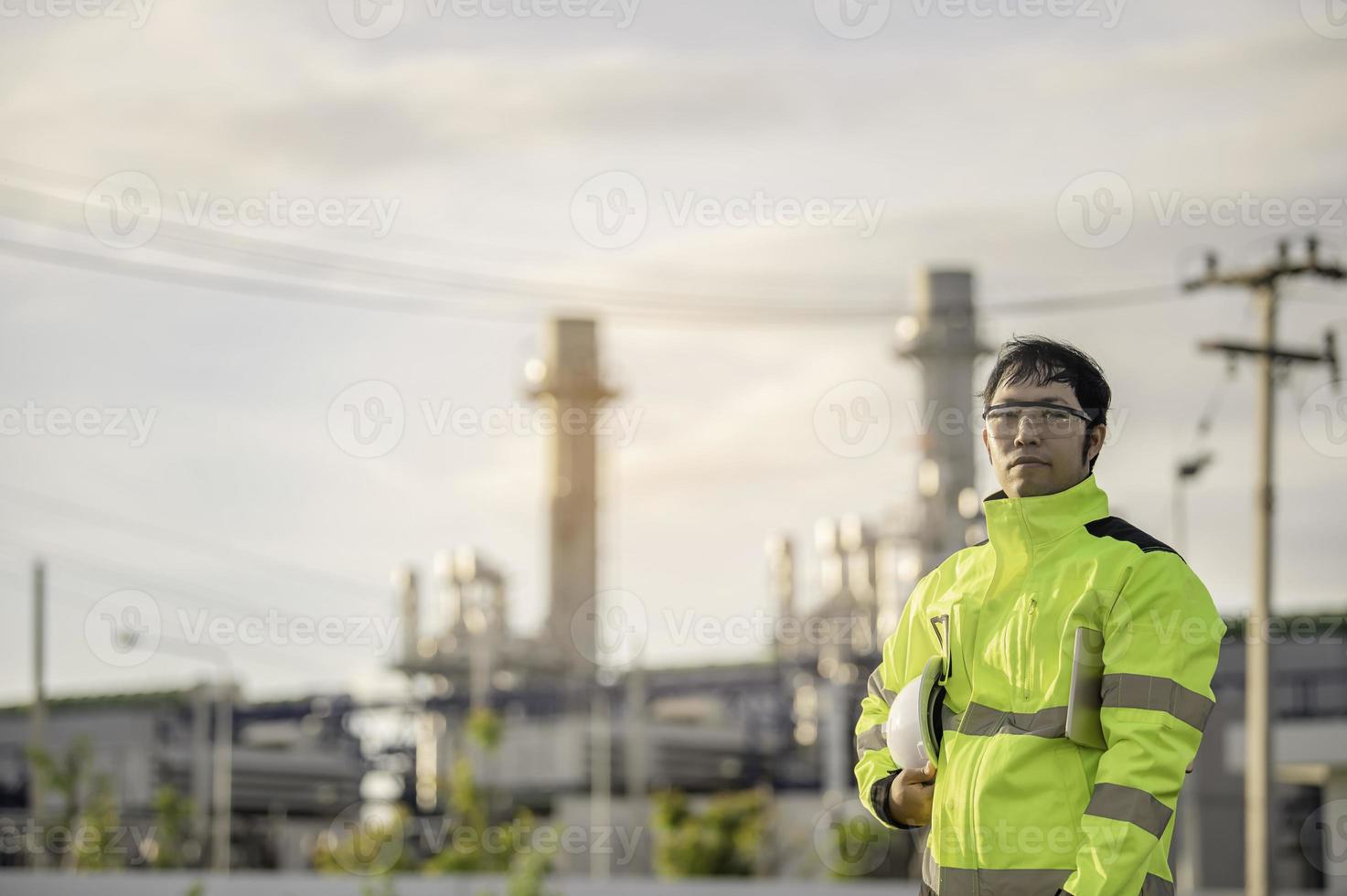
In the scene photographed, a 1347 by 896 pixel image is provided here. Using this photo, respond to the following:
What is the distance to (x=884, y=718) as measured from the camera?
12.6 ft

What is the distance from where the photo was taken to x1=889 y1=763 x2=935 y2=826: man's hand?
3578 mm

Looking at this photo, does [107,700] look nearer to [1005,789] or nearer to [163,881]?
[163,881]

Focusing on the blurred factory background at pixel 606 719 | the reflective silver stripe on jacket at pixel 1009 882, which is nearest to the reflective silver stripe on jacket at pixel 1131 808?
the reflective silver stripe on jacket at pixel 1009 882

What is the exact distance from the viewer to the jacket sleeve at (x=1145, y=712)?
10.3 ft

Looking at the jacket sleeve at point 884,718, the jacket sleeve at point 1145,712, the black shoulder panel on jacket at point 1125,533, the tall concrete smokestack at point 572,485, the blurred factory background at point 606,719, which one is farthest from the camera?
the tall concrete smokestack at point 572,485

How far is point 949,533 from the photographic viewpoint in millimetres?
41250

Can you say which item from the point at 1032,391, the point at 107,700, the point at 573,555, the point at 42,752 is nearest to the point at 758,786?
the point at 573,555

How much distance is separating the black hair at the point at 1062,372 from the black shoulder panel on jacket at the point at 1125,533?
0.13 m

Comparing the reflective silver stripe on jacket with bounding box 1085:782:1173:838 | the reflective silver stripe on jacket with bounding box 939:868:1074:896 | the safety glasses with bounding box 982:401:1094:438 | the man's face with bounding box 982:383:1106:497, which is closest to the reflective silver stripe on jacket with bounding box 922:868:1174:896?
the reflective silver stripe on jacket with bounding box 939:868:1074:896

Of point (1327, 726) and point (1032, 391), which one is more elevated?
point (1032, 391)

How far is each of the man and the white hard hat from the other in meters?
0.03

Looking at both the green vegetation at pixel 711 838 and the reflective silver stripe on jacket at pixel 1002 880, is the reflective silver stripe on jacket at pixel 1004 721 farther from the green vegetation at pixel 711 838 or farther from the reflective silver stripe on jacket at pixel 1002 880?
the green vegetation at pixel 711 838

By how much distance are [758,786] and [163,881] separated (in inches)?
1025

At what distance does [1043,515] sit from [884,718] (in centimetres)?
62
